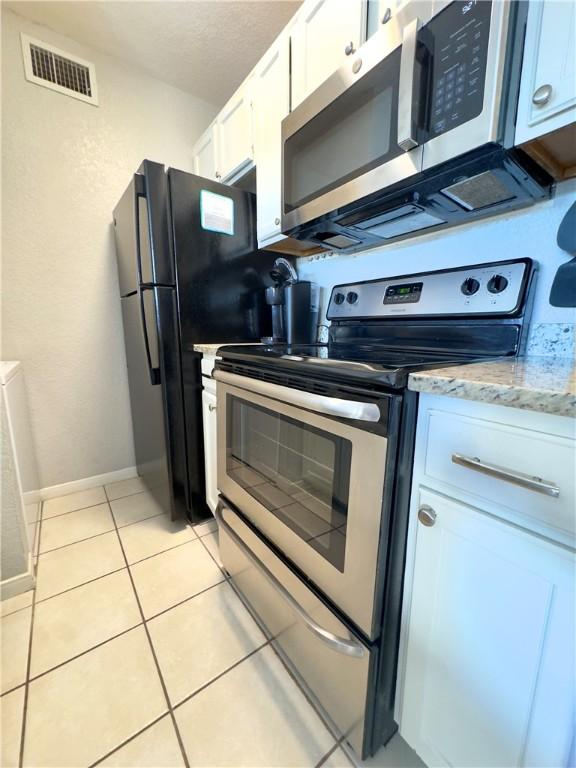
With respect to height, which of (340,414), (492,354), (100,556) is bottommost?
(100,556)

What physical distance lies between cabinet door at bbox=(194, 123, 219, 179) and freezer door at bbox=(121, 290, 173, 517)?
3.16 ft

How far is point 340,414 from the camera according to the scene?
645 mm

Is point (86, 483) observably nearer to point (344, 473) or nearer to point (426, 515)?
point (344, 473)

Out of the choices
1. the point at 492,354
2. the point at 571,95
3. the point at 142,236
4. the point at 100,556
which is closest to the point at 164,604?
the point at 100,556

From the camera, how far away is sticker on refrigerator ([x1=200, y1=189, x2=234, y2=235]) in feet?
4.81

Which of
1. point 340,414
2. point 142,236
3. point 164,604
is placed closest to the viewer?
point 340,414

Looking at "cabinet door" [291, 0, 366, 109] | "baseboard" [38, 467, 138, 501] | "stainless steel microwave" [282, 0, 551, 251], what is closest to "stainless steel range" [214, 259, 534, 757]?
"stainless steel microwave" [282, 0, 551, 251]

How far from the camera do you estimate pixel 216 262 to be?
154cm

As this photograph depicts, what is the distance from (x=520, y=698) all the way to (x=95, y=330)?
2.40 metres

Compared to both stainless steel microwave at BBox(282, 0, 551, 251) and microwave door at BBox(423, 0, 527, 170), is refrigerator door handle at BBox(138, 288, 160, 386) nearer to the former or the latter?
stainless steel microwave at BBox(282, 0, 551, 251)

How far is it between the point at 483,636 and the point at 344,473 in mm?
361

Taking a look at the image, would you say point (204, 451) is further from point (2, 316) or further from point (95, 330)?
point (2, 316)

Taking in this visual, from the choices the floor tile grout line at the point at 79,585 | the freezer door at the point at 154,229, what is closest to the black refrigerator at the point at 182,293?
the freezer door at the point at 154,229

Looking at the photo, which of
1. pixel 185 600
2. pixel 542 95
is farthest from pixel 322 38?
pixel 185 600
